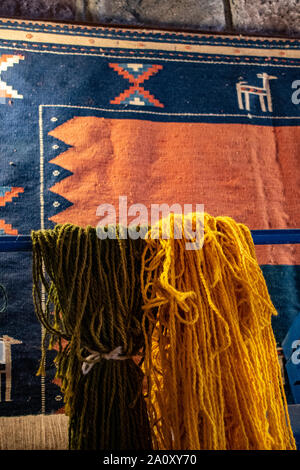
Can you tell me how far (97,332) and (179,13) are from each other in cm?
156

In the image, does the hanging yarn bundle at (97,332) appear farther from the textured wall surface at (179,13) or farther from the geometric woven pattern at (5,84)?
the textured wall surface at (179,13)

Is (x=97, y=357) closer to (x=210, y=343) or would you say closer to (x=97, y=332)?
(x=97, y=332)

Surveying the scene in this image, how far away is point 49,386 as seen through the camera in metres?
1.56

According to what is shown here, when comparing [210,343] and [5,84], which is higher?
[5,84]

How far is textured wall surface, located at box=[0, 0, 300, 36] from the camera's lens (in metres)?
1.80

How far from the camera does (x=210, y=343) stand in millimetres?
924

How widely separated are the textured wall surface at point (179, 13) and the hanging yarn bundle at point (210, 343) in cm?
125

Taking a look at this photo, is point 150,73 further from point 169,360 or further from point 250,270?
point 169,360

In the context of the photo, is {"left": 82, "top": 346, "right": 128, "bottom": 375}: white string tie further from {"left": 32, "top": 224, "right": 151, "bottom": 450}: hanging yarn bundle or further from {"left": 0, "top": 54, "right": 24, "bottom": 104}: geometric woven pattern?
{"left": 0, "top": 54, "right": 24, "bottom": 104}: geometric woven pattern

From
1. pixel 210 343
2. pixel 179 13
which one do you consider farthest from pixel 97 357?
pixel 179 13

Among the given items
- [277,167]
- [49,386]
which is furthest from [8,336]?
[277,167]

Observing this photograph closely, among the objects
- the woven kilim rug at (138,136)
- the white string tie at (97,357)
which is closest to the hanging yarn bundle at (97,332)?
the white string tie at (97,357)

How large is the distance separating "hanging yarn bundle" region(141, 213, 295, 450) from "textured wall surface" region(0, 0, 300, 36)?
4.10 ft
